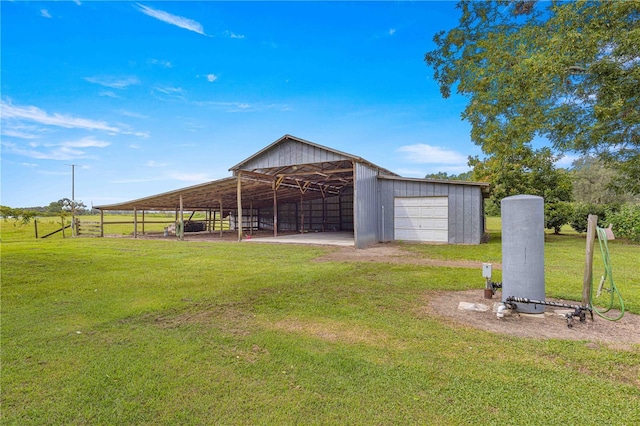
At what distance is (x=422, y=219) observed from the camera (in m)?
14.5

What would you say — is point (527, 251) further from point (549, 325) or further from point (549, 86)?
point (549, 86)

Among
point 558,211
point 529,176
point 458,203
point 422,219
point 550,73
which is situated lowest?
point 422,219

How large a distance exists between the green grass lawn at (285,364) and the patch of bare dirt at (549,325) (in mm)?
199

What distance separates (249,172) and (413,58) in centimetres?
1091

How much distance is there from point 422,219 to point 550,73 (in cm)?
721

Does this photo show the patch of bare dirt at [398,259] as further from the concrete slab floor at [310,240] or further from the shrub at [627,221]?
the shrub at [627,221]

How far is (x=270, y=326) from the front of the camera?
3828mm

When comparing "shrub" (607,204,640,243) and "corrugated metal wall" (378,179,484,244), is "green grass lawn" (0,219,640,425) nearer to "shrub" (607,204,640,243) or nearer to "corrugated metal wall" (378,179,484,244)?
"corrugated metal wall" (378,179,484,244)

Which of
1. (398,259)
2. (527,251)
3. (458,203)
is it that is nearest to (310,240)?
(398,259)

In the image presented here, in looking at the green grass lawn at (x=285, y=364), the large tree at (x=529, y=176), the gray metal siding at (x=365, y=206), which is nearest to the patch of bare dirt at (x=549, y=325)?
the green grass lawn at (x=285, y=364)

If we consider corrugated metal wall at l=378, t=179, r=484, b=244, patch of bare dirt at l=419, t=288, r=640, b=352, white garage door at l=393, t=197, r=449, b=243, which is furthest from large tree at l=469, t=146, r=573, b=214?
patch of bare dirt at l=419, t=288, r=640, b=352

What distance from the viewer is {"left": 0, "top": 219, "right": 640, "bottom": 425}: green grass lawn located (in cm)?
217

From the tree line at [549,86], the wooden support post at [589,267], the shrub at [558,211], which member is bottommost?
the wooden support post at [589,267]

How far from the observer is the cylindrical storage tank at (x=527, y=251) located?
424cm
